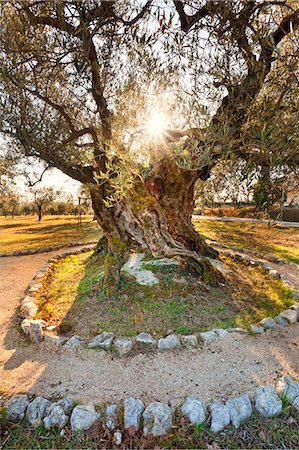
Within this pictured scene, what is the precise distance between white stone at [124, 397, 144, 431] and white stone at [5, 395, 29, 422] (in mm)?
1329

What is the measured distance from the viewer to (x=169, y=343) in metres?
4.72

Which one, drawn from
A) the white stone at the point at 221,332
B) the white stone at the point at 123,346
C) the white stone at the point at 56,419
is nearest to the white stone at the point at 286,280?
the white stone at the point at 221,332

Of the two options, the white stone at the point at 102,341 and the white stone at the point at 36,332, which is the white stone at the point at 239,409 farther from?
the white stone at the point at 36,332

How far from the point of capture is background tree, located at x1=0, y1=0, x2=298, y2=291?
4453 mm

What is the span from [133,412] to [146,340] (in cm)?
152

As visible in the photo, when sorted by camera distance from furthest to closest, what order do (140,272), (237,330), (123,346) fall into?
(140,272) < (237,330) < (123,346)

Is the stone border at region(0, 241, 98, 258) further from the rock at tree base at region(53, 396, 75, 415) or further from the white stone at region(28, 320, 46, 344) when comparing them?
the rock at tree base at region(53, 396, 75, 415)

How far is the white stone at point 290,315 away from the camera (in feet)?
18.2

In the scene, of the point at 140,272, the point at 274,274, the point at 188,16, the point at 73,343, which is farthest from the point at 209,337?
the point at 188,16

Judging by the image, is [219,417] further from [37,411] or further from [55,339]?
[55,339]

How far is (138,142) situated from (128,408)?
443 centimetres

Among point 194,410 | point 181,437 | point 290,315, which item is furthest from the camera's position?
point 290,315

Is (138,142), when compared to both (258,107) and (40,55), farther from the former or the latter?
(40,55)

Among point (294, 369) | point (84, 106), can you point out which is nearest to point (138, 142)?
point (84, 106)
